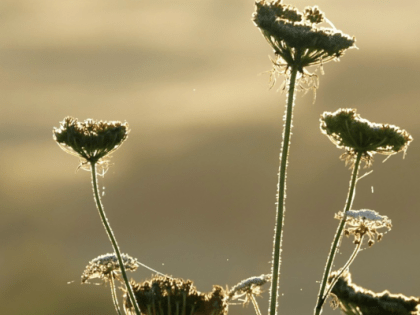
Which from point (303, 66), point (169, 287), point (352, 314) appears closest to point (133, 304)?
point (169, 287)

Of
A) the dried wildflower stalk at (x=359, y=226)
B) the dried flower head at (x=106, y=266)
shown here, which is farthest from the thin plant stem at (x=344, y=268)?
the dried flower head at (x=106, y=266)

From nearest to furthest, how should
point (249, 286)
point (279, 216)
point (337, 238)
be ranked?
point (279, 216) < point (337, 238) < point (249, 286)

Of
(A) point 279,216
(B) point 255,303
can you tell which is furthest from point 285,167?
(B) point 255,303

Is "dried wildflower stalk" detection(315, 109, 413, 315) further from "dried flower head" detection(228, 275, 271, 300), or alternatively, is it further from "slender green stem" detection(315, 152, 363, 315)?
"dried flower head" detection(228, 275, 271, 300)

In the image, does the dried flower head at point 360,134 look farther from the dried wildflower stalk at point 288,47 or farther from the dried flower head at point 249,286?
the dried flower head at point 249,286

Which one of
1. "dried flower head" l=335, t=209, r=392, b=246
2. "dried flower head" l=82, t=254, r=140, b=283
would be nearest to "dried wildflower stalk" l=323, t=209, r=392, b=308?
"dried flower head" l=335, t=209, r=392, b=246

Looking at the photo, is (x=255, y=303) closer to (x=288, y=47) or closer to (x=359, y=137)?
(x=359, y=137)
